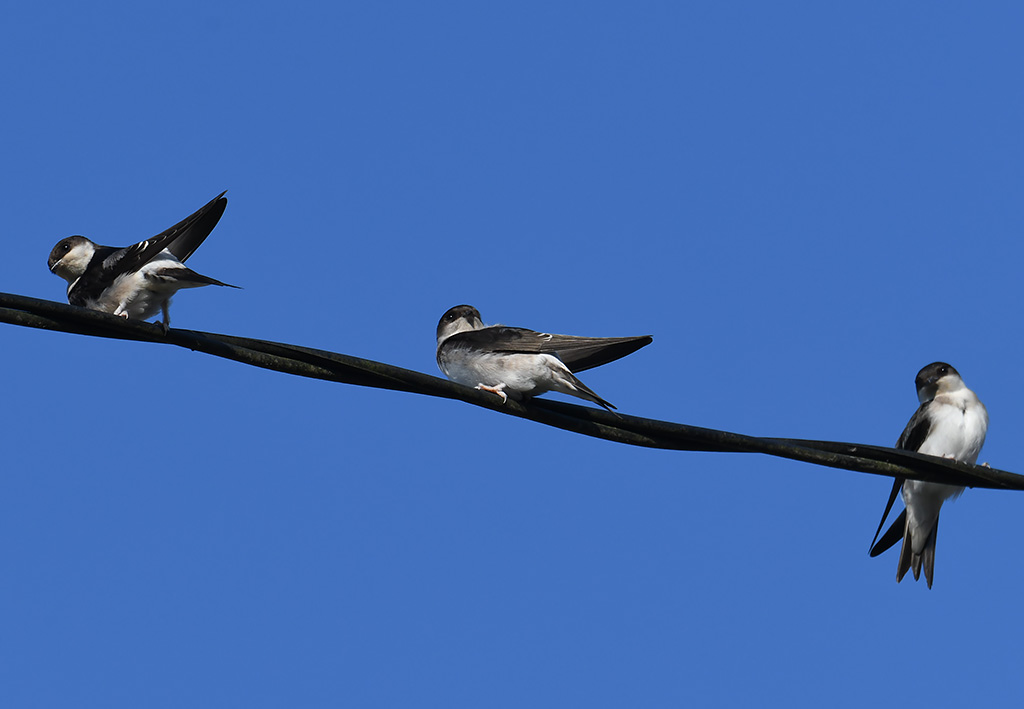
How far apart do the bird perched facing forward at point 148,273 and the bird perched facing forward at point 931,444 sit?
5.24 metres

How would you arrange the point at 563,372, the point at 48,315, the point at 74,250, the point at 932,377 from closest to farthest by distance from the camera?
the point at 48,315, the point at 563,372, the point at 74,250, the point at 932,377

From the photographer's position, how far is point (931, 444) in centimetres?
966

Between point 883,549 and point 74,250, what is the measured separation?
648 cm

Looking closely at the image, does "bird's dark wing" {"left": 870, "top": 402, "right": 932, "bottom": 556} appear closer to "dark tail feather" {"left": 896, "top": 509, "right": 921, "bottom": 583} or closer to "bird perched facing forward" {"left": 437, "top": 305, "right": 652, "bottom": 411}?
"dark tail feather" {"left": 896, "top": 509, "right": 921, "bottom": 583}

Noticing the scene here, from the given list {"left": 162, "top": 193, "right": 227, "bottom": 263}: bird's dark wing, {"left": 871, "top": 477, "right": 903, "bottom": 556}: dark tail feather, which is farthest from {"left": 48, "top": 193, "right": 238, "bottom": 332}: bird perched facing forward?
{"left": 871, "top": 477, "right": 903, "bottom": 556}: dark tail feather

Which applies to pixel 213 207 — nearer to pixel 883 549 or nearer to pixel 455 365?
pixel 455 365

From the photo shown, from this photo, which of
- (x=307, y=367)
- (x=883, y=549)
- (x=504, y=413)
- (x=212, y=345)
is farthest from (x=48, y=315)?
(x=883, y=549)

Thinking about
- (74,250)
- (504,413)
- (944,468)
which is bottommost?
(504,413)

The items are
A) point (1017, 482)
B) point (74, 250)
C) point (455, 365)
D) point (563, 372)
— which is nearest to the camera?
point (1017, 482)

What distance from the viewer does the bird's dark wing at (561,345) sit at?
711 cm

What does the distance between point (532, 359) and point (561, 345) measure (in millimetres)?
203

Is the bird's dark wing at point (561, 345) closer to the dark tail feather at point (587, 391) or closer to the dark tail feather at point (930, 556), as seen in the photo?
the dark tail feather at point (587, 391)

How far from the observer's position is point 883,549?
877 cm

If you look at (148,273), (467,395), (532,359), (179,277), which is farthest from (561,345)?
(148,273)
